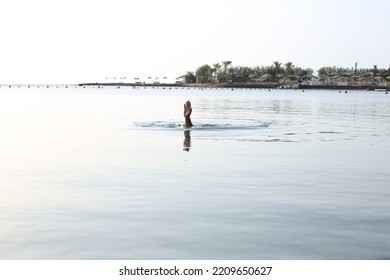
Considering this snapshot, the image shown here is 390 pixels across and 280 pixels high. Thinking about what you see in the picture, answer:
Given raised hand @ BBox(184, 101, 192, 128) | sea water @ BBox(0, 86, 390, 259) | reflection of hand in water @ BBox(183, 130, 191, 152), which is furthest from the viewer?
raised hand @ BBox(184, 101, 192, 128)

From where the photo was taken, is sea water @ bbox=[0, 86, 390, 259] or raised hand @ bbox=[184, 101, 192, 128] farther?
raised hand @ bbox=[184, 101, 192, 128]

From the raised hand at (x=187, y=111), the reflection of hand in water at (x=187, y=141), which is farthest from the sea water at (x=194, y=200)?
the raised hand at (x=187, y=111)

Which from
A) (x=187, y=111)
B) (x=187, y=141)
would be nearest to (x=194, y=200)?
(x=187, y=141)

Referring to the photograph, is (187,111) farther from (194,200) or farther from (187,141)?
(194,200)

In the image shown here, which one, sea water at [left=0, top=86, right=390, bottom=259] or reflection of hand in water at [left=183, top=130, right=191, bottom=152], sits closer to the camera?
sea water at [left=0, top=86, right=390, bottom=259]

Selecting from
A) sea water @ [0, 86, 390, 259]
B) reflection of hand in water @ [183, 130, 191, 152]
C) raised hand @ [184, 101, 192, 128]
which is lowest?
reflection of hand in water @ [183, 130, 191, 152]

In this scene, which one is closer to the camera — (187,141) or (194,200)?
(194,200)

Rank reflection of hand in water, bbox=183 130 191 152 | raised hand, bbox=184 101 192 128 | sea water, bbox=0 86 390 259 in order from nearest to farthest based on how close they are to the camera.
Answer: sea water, bbox=0 86 390 259 → reflection of hand in water, bbox=183 130 191 152 → raised hand, bbox=184 101 192 128

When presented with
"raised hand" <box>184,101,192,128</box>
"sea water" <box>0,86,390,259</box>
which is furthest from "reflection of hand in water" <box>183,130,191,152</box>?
"raised hand" <box>184,101,192,128</box>

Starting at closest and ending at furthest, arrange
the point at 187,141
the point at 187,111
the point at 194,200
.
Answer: the point at 194,200 → the point at 187,141 → the point at 187,111

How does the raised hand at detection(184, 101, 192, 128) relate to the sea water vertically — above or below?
above

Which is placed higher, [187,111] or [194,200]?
[187,111]

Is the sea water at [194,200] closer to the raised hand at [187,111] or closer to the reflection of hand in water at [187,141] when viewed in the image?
the reflection of hand in water at [187,141]

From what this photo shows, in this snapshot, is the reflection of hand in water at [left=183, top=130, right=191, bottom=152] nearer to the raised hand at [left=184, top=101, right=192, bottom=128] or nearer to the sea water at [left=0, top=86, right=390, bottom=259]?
the sea water at [left=0, top=86, right=390, bottom=259]
